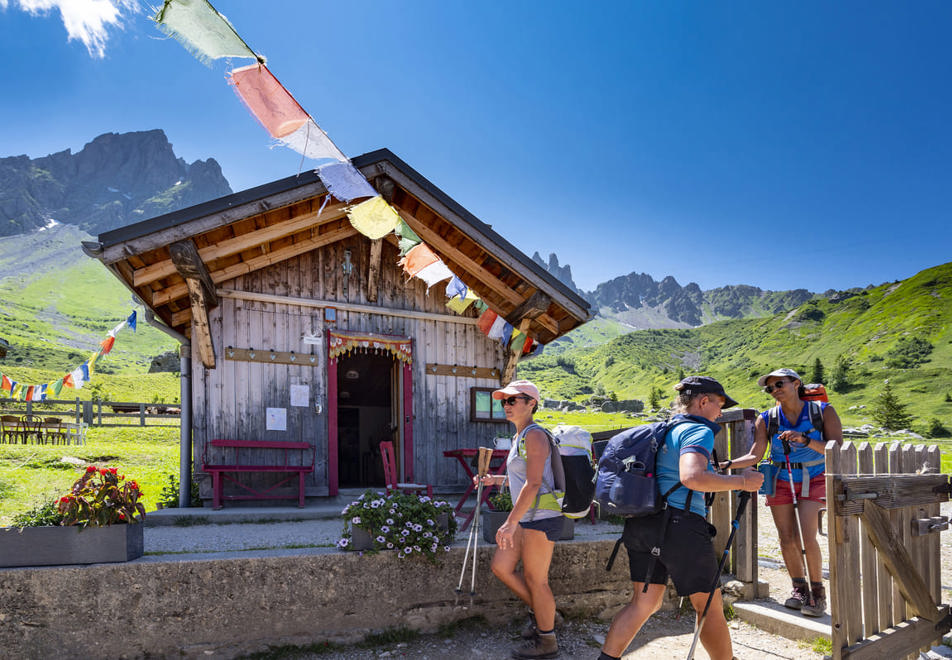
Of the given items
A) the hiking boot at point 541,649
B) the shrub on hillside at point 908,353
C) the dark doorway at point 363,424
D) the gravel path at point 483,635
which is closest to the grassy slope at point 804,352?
the shrub on hillside at point 908,353

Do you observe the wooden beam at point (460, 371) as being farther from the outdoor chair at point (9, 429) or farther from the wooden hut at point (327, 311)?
the outdoor chair at point (9, 429)

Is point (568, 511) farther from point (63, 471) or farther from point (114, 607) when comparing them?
point (63, 471)

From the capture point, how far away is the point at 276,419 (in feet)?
26.2

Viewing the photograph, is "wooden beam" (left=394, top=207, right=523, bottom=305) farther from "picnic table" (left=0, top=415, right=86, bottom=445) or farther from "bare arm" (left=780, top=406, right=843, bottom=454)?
"picnic table" (left=0, top=415, right=86, bottom=445)

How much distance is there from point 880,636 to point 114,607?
5.19 m

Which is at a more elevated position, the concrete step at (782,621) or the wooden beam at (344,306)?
the wooden beam at (344,306)

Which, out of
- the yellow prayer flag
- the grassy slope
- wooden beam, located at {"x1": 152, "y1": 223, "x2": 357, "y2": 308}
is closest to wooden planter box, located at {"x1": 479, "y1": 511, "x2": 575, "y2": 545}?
the yellow prayer flag

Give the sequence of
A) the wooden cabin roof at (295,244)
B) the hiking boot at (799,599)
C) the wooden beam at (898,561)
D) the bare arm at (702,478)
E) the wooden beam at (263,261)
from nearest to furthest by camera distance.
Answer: the bare arm at (702,478), the wooden beam at (898,561), the hiking boot at (799,599), the wooden cabin roof at (295,244), the wooden beam at (263,261)

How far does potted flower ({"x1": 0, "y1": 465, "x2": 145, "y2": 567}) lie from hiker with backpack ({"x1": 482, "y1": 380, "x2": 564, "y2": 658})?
2.72 meters

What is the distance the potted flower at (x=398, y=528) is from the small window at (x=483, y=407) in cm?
408

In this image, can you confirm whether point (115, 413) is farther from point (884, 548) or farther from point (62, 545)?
point (884, 548)

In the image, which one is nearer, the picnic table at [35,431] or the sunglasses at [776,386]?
the sunglasses at [776,386]

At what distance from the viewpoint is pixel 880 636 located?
12.6ft

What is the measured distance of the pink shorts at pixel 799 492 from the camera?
4.54 m
